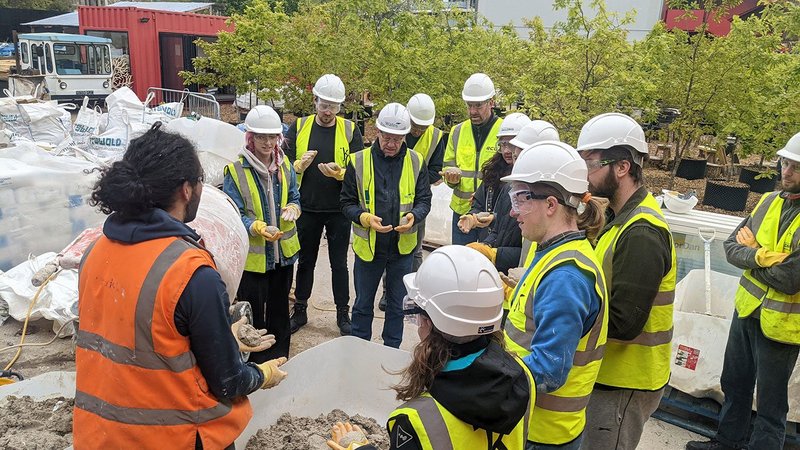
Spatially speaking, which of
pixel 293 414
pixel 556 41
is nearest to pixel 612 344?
pixel 293 414

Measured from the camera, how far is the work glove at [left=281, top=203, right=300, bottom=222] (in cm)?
407

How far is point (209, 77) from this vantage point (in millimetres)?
14422

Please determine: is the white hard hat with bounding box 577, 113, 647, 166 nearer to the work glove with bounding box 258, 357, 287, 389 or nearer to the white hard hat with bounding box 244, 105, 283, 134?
the work glove with bounding box 258, 357, 287, 389

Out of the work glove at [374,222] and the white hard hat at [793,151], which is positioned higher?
the white hard hat at [793,151]

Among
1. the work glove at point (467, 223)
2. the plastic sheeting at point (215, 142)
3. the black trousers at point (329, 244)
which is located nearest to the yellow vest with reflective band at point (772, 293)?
the work glove at point (467, 223)

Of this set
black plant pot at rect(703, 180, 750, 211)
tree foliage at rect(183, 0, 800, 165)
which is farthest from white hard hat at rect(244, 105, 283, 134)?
black plant pot at rect(703, 180, 750, 211)

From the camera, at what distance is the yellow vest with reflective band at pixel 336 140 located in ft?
16.3

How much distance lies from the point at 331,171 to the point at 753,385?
3.33m

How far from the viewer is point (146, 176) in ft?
6.07

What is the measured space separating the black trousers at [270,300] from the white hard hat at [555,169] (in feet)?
8.12

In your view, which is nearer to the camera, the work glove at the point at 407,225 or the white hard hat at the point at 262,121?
the white hard hat at the point at 262,121

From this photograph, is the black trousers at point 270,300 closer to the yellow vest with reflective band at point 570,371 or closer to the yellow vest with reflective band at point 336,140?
the yellow vest with reflective band at point 336,140

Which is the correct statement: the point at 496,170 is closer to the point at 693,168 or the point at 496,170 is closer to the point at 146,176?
the point at 146,176

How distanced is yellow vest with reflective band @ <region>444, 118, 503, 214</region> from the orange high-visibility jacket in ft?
11.8
